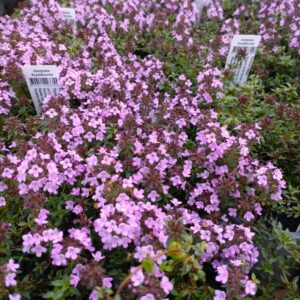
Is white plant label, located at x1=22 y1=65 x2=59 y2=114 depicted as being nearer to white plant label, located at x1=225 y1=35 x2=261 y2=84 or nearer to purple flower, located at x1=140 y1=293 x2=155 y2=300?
white plant label, located at x1=225 y1=35 x2=261 y2=84

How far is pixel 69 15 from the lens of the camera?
3248 mm

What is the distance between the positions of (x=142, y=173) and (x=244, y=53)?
1407mm

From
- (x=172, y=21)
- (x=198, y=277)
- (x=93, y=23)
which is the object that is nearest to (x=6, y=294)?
(x=198, y=277)

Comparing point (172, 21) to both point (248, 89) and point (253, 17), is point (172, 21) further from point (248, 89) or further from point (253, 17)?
point (248, 89)

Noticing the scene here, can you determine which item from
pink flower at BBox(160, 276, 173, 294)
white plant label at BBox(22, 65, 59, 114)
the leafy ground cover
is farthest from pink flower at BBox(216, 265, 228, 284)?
white plant label at BBox(22, 65, 59, 114)

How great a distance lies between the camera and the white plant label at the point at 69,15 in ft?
10.6

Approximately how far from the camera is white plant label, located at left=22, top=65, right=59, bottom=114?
92.3 inches

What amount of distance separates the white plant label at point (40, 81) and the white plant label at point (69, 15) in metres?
1.08

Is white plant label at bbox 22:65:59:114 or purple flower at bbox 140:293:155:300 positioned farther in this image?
white plant label at bbox 22:65:59:114

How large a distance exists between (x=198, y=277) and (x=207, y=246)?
7.1 inches

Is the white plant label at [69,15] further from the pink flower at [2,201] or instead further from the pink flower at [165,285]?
the pink flower at [165,285]


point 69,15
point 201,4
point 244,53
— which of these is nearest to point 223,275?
point 244,53

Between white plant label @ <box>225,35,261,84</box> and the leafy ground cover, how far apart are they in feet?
0.38

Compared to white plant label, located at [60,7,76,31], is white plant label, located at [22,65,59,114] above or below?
below
